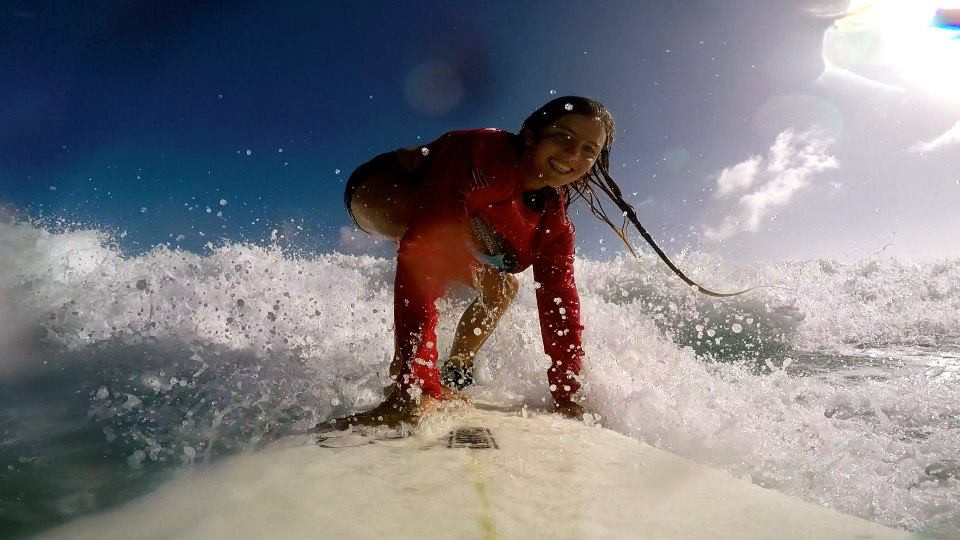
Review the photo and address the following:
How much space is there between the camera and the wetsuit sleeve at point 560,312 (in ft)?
7.93

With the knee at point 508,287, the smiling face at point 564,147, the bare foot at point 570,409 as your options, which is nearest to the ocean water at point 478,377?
the bare foot at point 570,409

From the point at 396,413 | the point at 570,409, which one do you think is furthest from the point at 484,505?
the point at 570,409

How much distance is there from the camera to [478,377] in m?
3.09

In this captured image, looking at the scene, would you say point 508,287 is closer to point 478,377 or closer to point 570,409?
point 478,377

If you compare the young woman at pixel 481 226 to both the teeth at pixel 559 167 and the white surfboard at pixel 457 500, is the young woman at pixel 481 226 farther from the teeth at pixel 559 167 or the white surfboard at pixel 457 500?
the white surfboard at pixel 457 500

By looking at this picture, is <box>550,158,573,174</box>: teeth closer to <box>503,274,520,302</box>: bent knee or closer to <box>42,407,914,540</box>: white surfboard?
<box>503,274,520,302</box>: bent knee

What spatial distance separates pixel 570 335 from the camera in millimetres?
2520

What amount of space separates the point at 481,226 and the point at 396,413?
41.2 inches

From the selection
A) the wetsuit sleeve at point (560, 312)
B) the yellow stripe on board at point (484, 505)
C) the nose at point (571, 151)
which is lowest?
the yellow stripe on board at point (484, 505)

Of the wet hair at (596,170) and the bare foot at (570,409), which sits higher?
the wet hair at (596,170)

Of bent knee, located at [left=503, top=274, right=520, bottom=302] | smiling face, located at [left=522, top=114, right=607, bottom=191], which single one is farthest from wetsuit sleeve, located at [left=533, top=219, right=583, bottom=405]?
smiling face, located at [left=522, top=114, right=607, bottom=191]

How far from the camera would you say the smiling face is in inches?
87.9

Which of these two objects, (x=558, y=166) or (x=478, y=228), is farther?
(x=478, y=228)

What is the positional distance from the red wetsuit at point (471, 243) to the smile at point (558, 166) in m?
0.15
